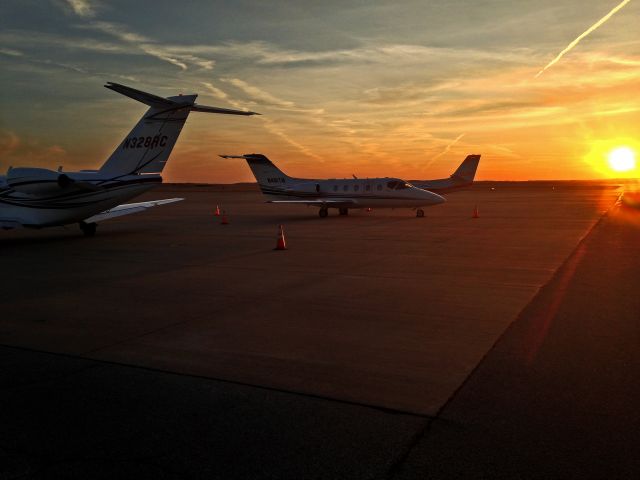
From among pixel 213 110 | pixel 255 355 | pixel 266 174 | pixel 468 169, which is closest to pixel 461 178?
pixel 468 169

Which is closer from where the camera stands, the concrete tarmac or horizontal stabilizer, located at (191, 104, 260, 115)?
the concrete tarmac

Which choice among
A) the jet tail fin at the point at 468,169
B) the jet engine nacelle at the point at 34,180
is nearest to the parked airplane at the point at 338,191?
the jet engine nacelle at the point at 34,180

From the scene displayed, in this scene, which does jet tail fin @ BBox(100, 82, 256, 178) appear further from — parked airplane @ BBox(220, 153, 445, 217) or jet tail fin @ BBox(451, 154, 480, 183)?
jet tail fin @ BBox(451, 154, 480, 183)

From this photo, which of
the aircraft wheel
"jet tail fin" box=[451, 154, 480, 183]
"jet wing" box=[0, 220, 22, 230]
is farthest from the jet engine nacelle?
"jet tail fin" box=[451, 154, 480, 183]

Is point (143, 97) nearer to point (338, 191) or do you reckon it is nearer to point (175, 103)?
point (175, 103)

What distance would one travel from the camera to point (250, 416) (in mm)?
4957

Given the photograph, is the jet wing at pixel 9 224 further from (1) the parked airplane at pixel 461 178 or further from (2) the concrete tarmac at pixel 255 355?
(1) the parked airplane at pixel 461 178

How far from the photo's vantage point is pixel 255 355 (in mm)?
6750

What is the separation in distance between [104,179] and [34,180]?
2.38m

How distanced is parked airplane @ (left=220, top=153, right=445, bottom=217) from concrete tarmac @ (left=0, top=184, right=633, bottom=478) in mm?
16222

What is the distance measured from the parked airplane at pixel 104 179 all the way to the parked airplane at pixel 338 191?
12.0 metres

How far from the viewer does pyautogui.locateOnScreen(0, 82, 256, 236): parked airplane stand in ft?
64.8

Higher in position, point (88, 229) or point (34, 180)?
point (34, 180)

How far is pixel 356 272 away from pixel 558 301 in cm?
470
